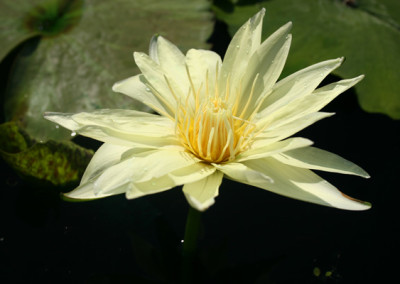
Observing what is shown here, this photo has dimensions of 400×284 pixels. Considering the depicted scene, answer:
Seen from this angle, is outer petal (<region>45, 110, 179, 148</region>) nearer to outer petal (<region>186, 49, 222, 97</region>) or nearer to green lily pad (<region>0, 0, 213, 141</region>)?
outer petal (<region>186, 49, 222, 97</region>)

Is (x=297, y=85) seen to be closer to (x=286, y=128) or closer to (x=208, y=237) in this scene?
(x=286, y=128)

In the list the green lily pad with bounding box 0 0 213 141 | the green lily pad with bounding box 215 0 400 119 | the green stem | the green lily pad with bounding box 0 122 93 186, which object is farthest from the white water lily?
the green lily pad with bounding box 215 0 400 119

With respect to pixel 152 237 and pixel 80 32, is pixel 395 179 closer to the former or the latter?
pixel 152 237

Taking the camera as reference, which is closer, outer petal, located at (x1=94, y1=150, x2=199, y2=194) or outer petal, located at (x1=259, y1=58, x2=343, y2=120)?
outer petal, located at (x1=94, y1=150, x2=199, y2=194)

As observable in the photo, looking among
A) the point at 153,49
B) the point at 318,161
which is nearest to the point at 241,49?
the point at 153,49

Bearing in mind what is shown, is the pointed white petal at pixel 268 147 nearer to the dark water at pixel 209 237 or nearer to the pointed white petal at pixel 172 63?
the pointed white petal at pixel 172 63

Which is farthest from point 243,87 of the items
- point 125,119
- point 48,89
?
point 48,89
